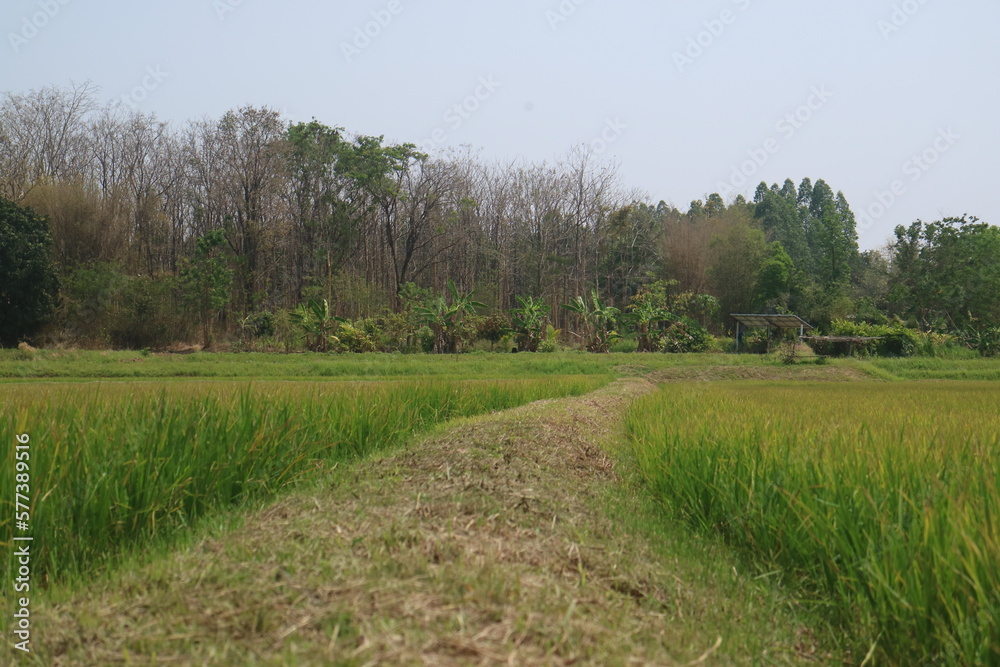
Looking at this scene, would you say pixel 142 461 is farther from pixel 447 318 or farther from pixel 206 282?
pixel 206 282

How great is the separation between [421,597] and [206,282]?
24.5 meters

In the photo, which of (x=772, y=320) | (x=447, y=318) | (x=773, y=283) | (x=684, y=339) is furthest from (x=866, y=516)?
(x=773, y=283)

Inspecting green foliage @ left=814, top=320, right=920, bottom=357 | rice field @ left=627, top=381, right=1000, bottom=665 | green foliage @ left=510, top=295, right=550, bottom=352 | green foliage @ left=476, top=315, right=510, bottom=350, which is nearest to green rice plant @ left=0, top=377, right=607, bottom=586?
rice field @ left=627, top=381, right=1000, bottom=665

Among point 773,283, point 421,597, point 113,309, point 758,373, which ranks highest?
point 773,283

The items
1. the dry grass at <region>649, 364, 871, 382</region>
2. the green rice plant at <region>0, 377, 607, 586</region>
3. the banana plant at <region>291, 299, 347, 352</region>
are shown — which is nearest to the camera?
the green rice plant at <region>0, 377, 607, 586</region>

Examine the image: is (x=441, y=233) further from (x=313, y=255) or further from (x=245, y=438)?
(x=245, y=438)

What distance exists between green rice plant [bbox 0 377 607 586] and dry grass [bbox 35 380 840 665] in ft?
1.71

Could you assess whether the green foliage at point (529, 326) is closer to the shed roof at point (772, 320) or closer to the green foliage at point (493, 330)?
the green foliage at point (493, 330)

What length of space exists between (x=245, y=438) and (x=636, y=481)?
2.53 m

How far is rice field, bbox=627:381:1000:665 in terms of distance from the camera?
1.96 meters

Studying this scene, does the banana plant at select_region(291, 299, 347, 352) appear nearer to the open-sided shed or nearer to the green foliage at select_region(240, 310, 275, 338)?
the green foliage at select_region(240, 310, 275, 338)

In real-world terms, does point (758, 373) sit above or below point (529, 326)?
below

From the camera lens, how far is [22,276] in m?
20.4

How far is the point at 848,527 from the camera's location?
249cm
